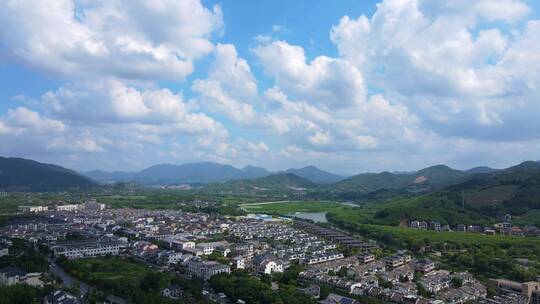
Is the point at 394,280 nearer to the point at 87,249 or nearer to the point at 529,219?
the point at 87,249

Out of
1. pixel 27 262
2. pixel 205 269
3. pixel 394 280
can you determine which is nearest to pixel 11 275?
pixel 27 262

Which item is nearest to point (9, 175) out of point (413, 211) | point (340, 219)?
point (340, 219)

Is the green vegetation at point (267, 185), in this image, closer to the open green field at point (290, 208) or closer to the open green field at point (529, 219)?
the open green field at point (290, 208)

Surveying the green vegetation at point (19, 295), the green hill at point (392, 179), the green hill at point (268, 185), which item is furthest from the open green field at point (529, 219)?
the green hill at point (268, 185)

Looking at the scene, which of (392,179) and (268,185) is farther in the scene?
(268,185)

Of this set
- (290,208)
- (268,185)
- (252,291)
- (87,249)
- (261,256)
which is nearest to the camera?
(252,291)

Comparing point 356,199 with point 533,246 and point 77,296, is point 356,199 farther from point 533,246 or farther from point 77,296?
point 77,296
